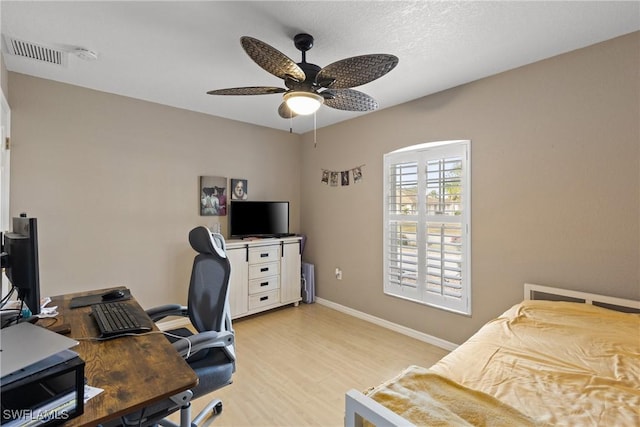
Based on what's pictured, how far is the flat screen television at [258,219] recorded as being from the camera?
12.6ft

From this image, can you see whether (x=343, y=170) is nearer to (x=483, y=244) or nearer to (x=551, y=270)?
(x=483, y=244)

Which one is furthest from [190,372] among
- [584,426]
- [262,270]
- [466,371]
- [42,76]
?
[42,76]

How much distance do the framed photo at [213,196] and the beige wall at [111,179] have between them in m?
0.08

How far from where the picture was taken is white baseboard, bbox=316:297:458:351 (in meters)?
2.96

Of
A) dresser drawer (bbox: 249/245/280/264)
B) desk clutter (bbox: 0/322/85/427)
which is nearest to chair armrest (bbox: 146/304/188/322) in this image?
desk clutter (bbox: 0/322/85/427)

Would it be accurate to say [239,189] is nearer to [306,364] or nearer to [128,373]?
[306,364]

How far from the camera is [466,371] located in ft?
4.36

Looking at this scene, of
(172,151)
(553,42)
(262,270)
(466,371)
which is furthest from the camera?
(262,270)

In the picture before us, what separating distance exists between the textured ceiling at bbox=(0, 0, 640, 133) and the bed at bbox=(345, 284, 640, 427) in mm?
1853

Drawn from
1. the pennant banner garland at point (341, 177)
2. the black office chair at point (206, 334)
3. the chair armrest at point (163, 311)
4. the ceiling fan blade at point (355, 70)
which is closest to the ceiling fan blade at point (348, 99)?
the ceiling fan blade at point (355, 70)

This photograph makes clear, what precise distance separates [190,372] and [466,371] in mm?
1163

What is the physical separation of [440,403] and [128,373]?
1.09 m

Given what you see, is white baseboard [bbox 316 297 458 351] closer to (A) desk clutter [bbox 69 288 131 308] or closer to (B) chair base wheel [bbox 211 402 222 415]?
(B) chair base wheel [bbox 211 402 222 415]

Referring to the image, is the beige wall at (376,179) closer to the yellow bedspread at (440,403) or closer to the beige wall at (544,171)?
the beige wall at (544,171)
